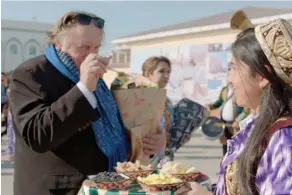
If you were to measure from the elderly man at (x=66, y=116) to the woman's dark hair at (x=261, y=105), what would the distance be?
2.36 feet

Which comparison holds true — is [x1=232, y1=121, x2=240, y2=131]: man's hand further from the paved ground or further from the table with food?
the table with food

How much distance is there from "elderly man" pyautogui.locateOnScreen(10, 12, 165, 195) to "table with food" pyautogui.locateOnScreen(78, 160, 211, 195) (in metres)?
0.29

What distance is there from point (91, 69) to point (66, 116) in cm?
21

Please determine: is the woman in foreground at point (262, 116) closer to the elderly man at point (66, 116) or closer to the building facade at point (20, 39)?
the elderly man at point (66, 116)

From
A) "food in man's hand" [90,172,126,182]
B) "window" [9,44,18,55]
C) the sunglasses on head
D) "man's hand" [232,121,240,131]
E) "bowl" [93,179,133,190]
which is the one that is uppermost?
"window" [9,44,18,55]

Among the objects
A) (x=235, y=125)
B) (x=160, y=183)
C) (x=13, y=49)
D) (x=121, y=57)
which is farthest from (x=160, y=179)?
(x=13, y=49)

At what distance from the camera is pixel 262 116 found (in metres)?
1.58

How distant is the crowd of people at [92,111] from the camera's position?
1573mm

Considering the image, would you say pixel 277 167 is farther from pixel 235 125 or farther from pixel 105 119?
pixel 235 125

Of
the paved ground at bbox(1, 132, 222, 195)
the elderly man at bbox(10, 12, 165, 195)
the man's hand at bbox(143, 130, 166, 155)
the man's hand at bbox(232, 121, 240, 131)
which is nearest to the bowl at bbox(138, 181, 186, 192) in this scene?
the elderly man at bbox(10, 12, 165, 195)

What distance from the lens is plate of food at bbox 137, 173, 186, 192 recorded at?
1776 millimetres

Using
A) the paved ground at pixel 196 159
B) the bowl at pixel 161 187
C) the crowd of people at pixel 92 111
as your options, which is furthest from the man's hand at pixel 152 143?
the paved ground at pixel 196 159

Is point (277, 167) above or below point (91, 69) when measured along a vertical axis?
below

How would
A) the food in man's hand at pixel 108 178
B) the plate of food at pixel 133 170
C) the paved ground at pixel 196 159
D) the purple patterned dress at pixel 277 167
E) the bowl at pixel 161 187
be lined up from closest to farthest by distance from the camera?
the purple patterned dress at pixel 277 167 → the bowl at pixel 161 187 → the food in man's hand at pixel 108 178 → the plate of food at pixel 133 170 → the paved ground at pixel 196 159
